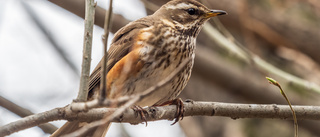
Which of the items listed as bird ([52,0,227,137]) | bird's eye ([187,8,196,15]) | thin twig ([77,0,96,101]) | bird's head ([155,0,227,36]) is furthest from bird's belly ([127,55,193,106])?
thin twig ([77,0,96,101])

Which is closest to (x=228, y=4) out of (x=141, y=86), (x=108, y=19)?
(x=141, y=86)

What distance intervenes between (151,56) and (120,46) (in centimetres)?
55

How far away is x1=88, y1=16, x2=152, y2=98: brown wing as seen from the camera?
4691mm

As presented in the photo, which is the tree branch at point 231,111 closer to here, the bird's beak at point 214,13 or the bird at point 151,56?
the bird at point 151,56

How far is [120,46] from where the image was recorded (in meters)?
4.90

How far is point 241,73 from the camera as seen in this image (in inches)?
257

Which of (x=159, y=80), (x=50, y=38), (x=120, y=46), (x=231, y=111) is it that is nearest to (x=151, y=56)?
(x=159, y=80)

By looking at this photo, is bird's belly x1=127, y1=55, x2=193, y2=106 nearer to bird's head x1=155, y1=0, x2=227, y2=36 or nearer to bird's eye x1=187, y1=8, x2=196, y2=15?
bird's head x1=155, y1=0, x2=227, y2=36

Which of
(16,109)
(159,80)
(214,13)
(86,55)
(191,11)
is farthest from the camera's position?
(191,11)

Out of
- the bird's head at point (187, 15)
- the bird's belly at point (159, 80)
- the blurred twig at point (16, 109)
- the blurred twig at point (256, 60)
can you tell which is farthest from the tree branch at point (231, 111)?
the blurred twig at point (256, 60)

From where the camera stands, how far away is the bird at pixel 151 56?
4.44m

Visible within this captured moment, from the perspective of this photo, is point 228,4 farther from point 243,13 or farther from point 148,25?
point 148,25

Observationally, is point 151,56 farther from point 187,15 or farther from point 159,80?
point 187,15

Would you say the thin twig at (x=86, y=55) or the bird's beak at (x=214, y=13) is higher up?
the bird's beak at (x=214, y=13)
